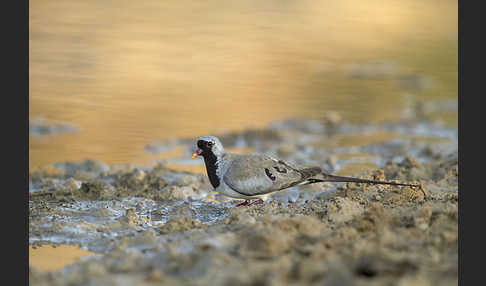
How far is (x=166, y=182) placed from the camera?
790cm

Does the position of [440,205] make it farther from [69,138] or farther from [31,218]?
[69,138]

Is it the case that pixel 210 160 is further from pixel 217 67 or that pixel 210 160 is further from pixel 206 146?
pixel 217 67

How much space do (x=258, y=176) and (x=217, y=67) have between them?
7461 mm

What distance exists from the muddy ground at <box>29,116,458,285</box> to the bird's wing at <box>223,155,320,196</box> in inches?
8.2

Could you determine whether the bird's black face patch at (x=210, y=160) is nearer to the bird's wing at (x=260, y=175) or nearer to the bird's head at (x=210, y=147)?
the bird's head at (x=210, y=147)

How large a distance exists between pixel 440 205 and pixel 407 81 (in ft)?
26.3

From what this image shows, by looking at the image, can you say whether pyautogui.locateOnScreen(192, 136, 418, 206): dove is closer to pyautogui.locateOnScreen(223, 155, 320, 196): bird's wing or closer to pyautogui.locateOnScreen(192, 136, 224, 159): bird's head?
pyautogui.locateOnScreen(223, 155, 320, 196): bird's wing

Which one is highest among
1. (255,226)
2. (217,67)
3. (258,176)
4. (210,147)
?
(217,67)

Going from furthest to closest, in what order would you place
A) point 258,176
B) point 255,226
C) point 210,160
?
point 210,160 → point 258,176 → point 255,226

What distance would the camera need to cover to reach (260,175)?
21.7ft

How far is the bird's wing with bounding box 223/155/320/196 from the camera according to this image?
658 centimetres

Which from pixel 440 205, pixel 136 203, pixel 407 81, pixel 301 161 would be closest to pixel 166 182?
pixel 136 203

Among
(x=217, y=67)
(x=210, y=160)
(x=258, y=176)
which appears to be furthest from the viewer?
(x=217, y=67)

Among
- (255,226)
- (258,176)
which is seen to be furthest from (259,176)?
(255,226)
